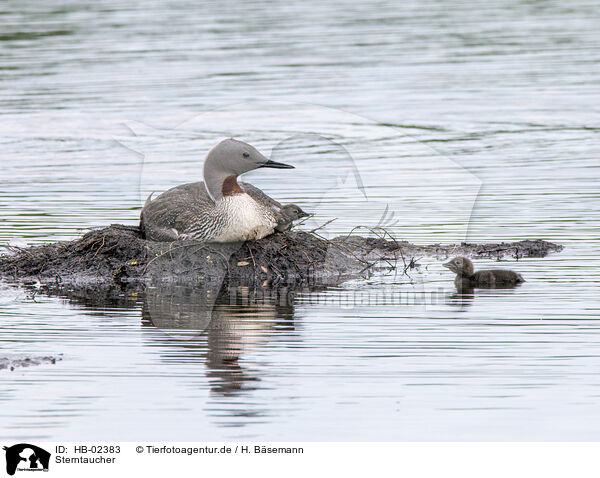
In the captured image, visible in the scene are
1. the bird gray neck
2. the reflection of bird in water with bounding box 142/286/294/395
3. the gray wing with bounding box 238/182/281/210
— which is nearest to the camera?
the reflection of bird in water with bounding box 142/286/294/395

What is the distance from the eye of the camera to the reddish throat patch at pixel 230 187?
11.4m

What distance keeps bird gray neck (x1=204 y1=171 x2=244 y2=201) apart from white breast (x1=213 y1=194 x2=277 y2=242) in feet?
0.18

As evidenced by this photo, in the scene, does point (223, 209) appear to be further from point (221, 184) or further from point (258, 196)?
point (258, 196)

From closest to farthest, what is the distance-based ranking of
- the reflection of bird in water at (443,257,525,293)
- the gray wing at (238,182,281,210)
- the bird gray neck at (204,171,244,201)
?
the reflection of bird in water at (443,257,525,293), the bird gray neck at (204,171,244,201), the gray wing at (238,182,281,210)

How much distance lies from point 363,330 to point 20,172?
943cm

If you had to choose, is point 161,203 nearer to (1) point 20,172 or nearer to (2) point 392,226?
(2) point 392,226

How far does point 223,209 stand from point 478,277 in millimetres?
2291

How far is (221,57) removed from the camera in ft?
96.4

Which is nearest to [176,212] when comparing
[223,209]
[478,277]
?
[223,209]

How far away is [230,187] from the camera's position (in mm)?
11461

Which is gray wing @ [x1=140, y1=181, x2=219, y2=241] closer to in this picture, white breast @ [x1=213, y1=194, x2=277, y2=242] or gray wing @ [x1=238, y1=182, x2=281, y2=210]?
white breast @ [x1=213, y1=194, x2=277, y2=242]

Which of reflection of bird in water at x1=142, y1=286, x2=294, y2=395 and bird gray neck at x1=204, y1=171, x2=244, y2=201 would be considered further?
bird gray neck at x1=204, y1=171, x2=244, y2=201

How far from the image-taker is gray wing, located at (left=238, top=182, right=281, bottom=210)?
39.2 feet

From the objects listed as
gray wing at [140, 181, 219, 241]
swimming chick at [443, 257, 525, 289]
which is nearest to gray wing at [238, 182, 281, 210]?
gray wing at [140, 181, 219, 241]
